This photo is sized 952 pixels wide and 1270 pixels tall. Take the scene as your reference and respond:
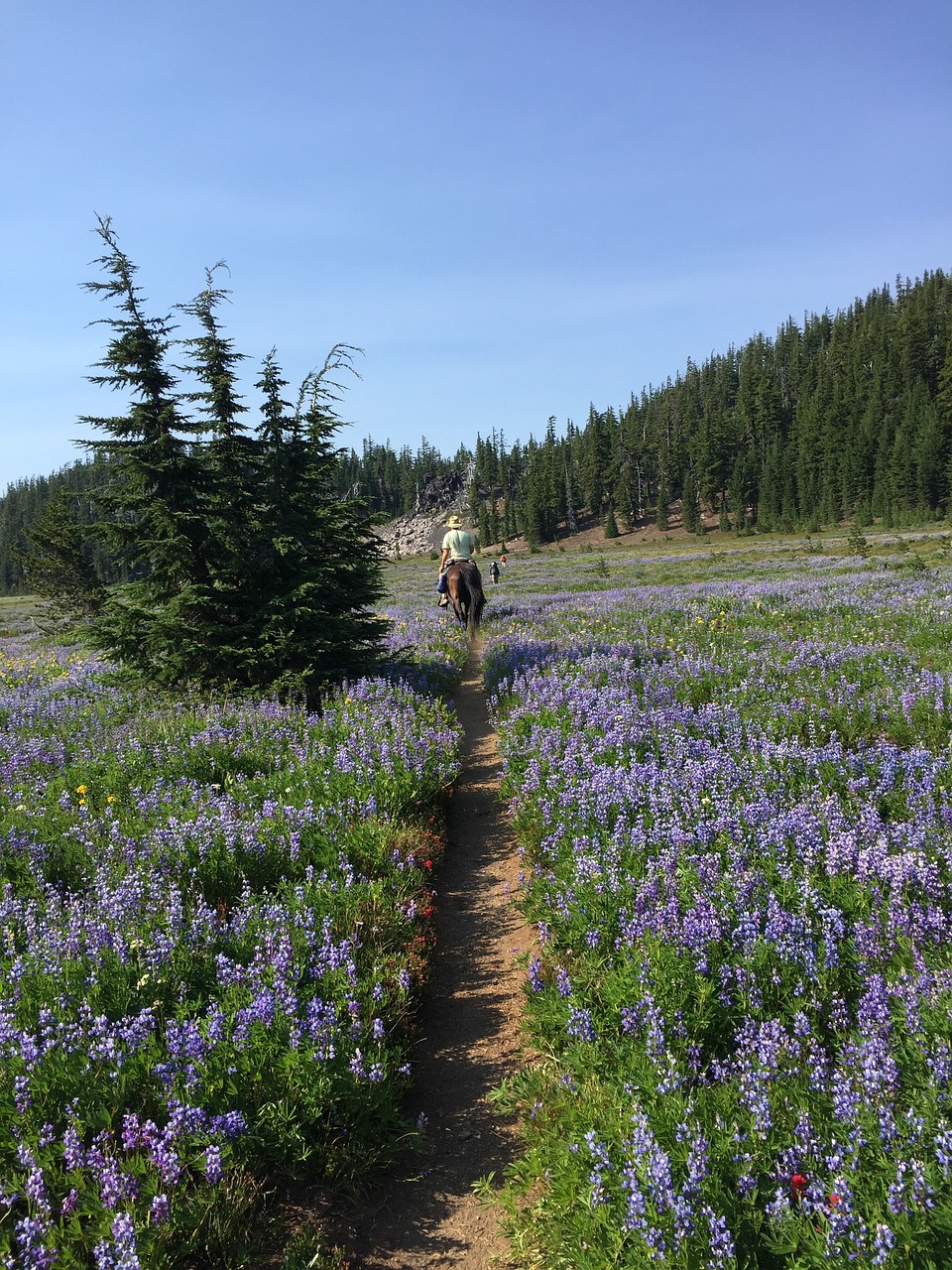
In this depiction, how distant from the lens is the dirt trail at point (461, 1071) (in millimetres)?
3402

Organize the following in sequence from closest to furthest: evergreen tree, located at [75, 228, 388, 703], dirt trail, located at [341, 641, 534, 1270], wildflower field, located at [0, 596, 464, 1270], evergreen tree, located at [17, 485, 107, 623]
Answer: wildflower field, located at [0, 596, 464, 1270], dirt trail, located at [341, 641, 534, 1270], evergreen tree, located at [75, 228, 388, 703], evergreen tree, located at [17, 485, 107, 623]

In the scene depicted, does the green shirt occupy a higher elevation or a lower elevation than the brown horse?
higher

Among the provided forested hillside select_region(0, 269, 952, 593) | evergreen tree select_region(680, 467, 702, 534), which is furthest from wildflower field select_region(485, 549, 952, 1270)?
evergreen tree select_region(680, 467, 702, 534)

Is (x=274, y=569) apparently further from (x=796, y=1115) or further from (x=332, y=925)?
(x=796, y=1115)

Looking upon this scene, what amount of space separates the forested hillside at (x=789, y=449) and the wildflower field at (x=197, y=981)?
8546 cm

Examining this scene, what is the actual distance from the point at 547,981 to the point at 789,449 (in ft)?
409

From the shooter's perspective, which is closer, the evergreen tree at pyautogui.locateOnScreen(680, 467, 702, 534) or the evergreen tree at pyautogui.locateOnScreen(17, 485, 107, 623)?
the evergreen tree at pyautogui.locateOnScreen(17, 485, 107, 623)

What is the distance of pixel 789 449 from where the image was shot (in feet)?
375

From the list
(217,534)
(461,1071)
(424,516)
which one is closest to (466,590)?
(217,534)

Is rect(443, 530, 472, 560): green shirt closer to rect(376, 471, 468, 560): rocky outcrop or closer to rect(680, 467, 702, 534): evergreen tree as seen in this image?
rect(680, 467, 702, 534): evergreen tree

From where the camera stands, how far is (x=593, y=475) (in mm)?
127625

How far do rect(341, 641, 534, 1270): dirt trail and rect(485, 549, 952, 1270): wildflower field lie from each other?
0.24m

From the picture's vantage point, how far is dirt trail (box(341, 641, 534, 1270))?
11.2ft

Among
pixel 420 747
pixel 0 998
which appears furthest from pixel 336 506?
pixel 0 998
